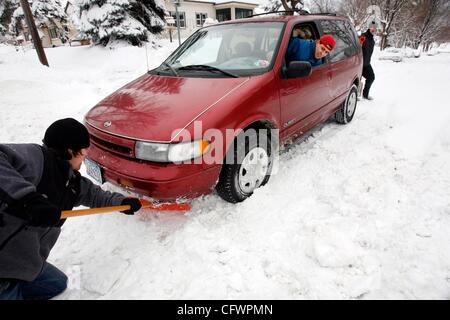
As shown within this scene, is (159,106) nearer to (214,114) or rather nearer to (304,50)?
(214,114)

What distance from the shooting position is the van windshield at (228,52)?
10.4ft

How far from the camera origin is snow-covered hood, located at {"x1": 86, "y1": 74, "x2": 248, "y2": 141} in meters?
2.45

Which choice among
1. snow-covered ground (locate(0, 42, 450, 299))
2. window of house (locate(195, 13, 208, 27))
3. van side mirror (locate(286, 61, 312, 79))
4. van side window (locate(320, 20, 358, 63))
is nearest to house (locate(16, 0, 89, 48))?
window of house (locate(195, 13, 208, 27))

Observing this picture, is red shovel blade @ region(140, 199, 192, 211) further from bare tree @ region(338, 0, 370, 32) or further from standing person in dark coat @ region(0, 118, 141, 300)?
bare tree @ region(338, 0, 370, 32)

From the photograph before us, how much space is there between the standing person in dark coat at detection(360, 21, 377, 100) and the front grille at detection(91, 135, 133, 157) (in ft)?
19.6

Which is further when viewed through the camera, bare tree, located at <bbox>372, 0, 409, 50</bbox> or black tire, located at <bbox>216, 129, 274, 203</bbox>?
bare tree, located at <bbox>372, 0, 409, 50</bbox>

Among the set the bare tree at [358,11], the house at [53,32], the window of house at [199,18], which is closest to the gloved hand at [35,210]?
the bare tree at [358,11]

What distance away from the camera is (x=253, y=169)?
9.86ft

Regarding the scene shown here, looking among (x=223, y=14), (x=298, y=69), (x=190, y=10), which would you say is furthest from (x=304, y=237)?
(x=223, y=14)

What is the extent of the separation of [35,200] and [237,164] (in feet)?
5.37
